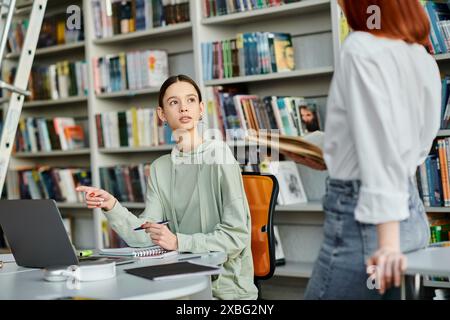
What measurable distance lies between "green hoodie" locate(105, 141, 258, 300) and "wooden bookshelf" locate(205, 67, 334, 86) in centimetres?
127

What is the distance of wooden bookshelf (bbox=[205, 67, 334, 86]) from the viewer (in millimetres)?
3564

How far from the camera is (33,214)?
6.16 ft

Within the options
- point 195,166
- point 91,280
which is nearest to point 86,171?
point 195,166

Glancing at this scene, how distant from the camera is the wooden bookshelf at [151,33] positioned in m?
4.10

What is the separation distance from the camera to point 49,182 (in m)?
4.91

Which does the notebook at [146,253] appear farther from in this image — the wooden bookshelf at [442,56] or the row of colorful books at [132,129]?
the row of colorful books at [132,129]

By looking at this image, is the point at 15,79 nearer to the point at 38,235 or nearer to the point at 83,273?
the point at 38,235

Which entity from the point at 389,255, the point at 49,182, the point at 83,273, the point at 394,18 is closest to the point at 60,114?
the point at 49,182

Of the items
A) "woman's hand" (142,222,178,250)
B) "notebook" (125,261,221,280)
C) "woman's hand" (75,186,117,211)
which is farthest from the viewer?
"woman's hand" (75,186,117,211)

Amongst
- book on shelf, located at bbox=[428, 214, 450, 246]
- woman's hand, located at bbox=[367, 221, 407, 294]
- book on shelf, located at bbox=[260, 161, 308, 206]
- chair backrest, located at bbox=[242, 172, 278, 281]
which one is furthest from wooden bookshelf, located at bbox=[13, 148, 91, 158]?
woman's hand, located at bbox=[367, 221, 407, 294]

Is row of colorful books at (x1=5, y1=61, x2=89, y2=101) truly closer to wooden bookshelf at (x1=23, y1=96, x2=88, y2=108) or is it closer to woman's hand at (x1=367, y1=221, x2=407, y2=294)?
wooden bookshelf at (x1=23, y1=96, x2=88, y2=108)

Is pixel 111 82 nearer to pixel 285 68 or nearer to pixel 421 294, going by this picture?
pixel 285 68

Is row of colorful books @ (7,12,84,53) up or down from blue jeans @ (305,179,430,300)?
up

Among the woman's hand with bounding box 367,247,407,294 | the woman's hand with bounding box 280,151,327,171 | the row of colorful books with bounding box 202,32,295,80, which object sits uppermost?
the row of colorful books with bounding box 202,32,295,80
